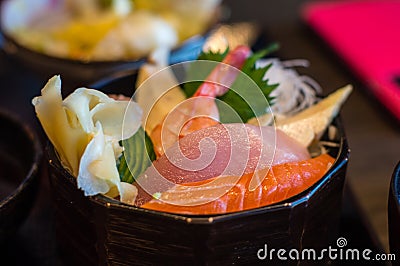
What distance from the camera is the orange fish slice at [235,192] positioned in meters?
0.70

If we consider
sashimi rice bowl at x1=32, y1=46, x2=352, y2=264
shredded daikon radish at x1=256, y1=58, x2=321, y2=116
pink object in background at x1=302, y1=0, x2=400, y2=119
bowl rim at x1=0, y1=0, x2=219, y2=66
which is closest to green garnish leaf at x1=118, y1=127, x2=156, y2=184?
sashimi rice bowl at x1=32, y1=46, x2=352, y2=264

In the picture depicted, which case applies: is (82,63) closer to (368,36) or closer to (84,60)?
(84,60)

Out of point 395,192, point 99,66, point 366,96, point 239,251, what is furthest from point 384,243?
point 99,66

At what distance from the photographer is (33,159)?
892 mm

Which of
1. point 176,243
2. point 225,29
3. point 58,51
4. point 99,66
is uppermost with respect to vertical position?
point 225,29

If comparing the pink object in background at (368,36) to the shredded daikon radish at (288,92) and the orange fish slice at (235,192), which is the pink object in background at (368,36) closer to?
the shredded daikon radish at (288,92)

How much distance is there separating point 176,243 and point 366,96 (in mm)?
845

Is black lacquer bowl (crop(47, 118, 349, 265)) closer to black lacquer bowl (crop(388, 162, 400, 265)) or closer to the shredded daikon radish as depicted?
black lacquer bowl (crop(388, 162, 400, 265))

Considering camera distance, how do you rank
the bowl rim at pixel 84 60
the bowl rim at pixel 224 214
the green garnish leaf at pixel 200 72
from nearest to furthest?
the bowl rim at pixel 224 214, the green garnish leaf at pixel 200 72, the bowl rim at pixel 84 60

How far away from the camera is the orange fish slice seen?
0.70 meters

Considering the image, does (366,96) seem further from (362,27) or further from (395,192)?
(395,192)

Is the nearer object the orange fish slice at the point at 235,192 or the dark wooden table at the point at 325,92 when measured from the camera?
the orange fish slice at the point at 235,192

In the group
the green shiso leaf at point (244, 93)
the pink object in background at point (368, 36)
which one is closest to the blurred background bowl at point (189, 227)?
the green shiso leaf at point (244, 93)

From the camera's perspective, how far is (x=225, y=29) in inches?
65.2
